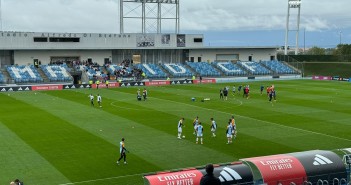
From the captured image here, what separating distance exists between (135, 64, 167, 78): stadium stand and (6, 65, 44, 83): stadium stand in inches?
753

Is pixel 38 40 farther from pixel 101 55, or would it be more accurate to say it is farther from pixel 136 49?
pixel 136 49

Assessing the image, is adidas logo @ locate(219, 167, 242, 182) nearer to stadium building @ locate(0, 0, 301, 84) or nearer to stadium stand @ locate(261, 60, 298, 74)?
stadium building @ locate(0, 0, 301, 84)

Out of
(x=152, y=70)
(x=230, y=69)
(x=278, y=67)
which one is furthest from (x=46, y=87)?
(x=278, y=67)

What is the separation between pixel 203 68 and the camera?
87562mm

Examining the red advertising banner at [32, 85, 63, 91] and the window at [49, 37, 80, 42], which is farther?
the window at [49, 37, 80, 42]

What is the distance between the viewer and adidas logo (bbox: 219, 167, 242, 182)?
44.2 ft

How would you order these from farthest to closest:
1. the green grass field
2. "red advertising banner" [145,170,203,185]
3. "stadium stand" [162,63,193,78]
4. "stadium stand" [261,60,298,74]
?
1. "stadium stand" [261,60,298,74]
2. "stadium stand" [162,63,193,78]
3. the green grass field
4. "red advertising banner" [145,170,203,185]

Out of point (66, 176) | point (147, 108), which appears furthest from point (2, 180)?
point (147, 108)

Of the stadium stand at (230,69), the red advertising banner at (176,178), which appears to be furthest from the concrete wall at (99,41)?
the red advertising banner at (176,178)

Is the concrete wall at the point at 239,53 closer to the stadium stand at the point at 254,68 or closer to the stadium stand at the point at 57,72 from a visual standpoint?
the stadium stand at the point at 254,68

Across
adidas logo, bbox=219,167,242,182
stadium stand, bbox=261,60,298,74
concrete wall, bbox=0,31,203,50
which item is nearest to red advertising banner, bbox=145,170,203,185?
adidas logo, bbox=219,167,242,182

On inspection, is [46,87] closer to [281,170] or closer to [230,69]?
[230,69]

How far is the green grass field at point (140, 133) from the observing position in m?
22.2

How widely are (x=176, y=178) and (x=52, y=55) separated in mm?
70932
